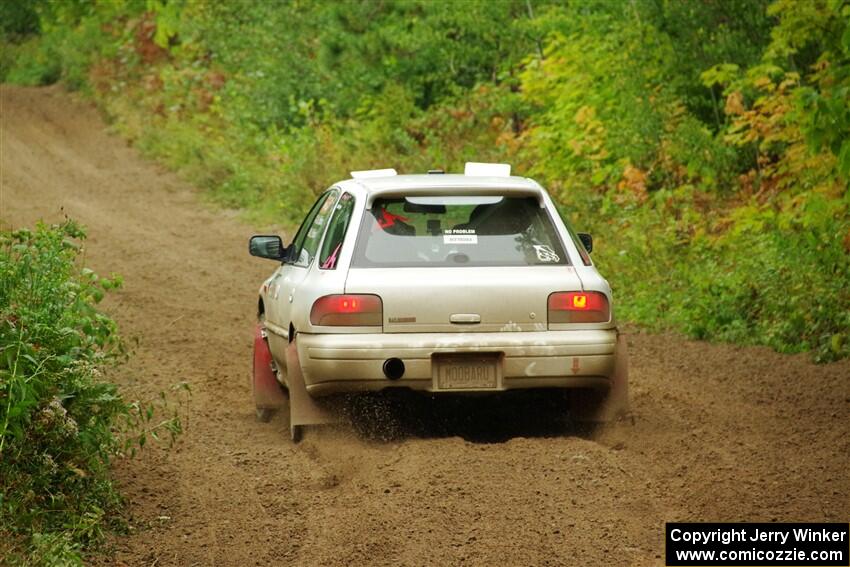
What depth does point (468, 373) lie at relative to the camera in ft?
25.0

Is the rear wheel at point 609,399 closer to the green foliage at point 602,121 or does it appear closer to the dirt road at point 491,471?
the dirt road at point 491,471

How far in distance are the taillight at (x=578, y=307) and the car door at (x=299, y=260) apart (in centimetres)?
154

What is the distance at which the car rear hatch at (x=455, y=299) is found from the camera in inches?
297

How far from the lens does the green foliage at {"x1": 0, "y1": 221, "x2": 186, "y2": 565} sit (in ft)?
19.2

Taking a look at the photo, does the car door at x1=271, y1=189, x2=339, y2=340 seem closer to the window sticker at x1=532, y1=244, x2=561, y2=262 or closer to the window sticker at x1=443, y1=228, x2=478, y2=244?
the window sticker at x1=443, y1=228, x2=478, y2=244

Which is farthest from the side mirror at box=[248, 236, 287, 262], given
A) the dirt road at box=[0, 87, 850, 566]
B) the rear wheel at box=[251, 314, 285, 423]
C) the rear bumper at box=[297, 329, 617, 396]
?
the rear bumper at box=[297, 329, 617, 396]

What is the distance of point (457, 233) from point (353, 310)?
0.81m

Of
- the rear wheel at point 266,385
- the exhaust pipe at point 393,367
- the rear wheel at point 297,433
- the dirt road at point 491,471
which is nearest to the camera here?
the dirt road at point 491,471

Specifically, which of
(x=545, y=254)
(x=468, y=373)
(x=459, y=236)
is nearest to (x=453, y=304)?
(x=468, y=373)

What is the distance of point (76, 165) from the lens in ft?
86.7

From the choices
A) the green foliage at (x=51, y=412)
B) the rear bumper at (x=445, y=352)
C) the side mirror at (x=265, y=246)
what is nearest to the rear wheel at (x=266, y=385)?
the side mirror at (x=265, y=246)

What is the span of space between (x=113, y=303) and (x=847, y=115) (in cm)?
812

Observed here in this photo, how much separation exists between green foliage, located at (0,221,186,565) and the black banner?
2.49 m

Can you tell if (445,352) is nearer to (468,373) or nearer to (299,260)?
(468,373)
